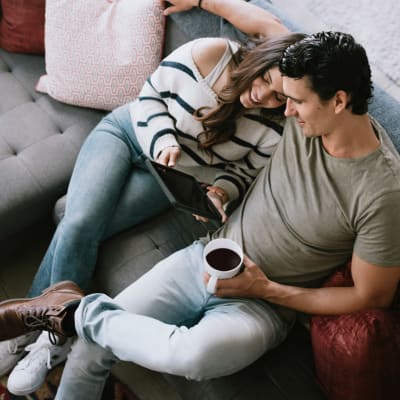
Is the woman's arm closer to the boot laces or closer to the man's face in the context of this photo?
the man's face

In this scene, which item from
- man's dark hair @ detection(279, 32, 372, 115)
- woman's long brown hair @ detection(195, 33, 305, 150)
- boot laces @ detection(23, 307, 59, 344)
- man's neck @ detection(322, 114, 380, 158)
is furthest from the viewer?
boot laces @ detection(23, 307, 59, 344)

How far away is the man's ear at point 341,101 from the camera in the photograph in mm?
1182

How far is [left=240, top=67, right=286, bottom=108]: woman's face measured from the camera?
136cm

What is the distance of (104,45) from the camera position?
186cm

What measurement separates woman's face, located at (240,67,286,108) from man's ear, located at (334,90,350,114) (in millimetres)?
191

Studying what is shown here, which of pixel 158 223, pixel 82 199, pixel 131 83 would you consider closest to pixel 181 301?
pixel 158 223

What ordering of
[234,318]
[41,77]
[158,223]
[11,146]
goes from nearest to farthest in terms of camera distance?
[234,318]
[158,223]
[11,146]
[41,77]

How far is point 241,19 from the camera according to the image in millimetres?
1643

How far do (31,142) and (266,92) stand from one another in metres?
0.90

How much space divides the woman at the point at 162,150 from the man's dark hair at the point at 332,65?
22cm

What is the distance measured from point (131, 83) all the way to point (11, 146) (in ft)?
1.56

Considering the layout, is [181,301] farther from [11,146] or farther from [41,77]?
[41,77]

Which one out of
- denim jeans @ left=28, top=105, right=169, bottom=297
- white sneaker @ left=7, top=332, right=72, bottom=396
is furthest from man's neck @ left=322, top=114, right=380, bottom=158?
white sneaker @ left=7, top=332, right=72, bottom=396

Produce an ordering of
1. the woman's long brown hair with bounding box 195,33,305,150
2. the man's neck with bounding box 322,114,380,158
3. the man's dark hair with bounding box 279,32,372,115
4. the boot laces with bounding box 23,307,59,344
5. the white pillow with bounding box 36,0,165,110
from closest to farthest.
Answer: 1. the man's dark hair with bounding box 279,32,372,115
2. the man's neck with bounding box 322,114,380,158
3. the woman's long brown hair with bounding box 195,33,305,150
4. the boot laces with bounding box 23,307,59,344
5. the white pillow with bounding box 36,0,165,110
